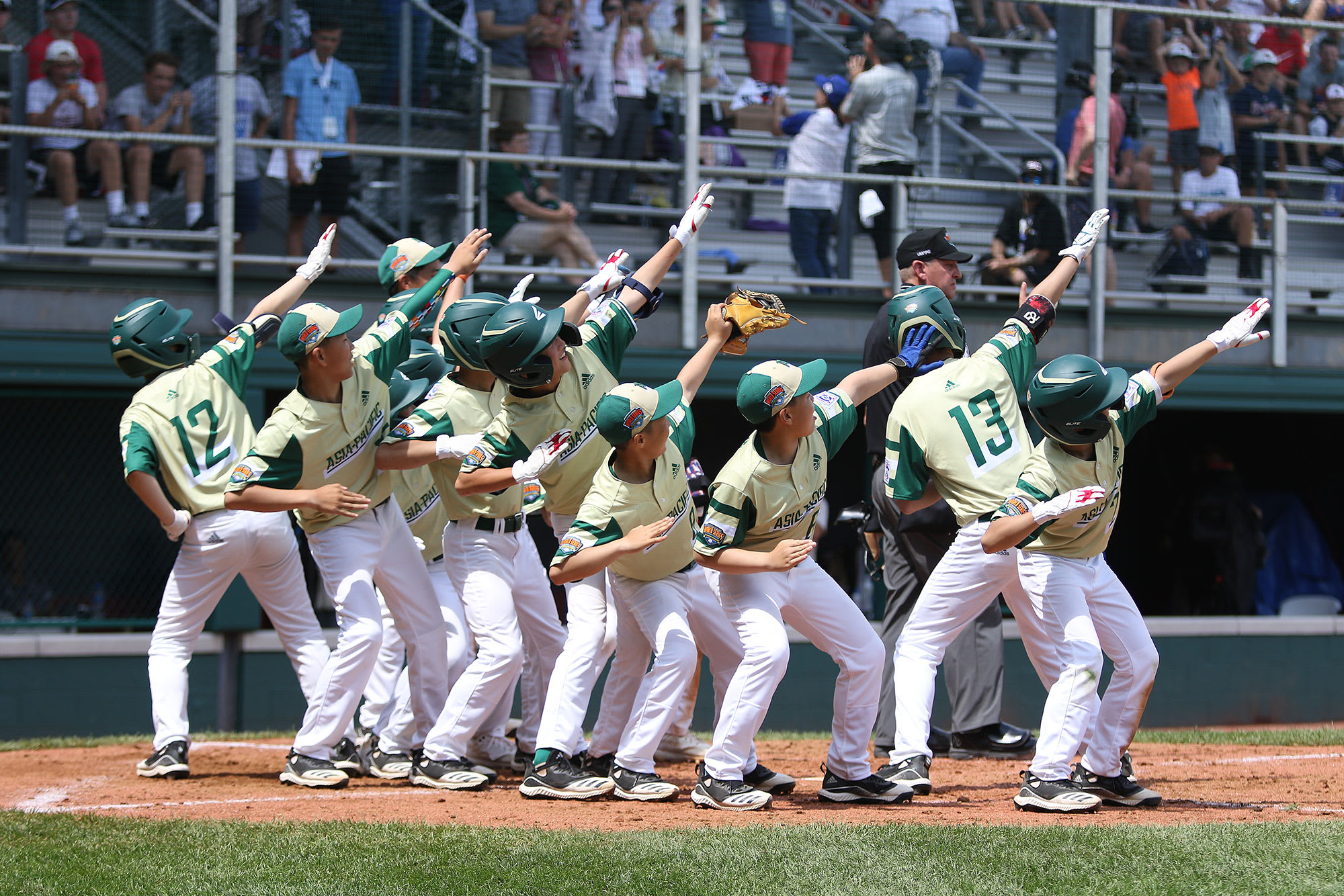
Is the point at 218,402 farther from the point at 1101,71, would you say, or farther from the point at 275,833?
the point at 1101,71

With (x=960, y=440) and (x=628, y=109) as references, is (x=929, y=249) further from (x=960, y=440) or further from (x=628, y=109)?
(x=628, y=109)

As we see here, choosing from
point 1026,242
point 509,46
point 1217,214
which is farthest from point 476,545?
point 1217,214

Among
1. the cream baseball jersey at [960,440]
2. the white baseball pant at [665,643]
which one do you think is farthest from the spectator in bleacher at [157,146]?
the cream baseball jersey at [960,440]

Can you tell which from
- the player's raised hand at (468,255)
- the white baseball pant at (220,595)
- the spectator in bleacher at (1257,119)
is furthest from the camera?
the spectator in bleacher at (1257,119)

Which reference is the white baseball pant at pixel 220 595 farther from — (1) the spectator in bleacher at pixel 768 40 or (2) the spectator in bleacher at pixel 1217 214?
(2) the spectator in bleacher at pixel 1217 214

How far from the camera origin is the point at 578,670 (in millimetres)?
5320

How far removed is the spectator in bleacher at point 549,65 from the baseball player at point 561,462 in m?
3.40

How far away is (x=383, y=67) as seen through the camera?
873 centimetres

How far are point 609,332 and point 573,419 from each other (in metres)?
0.51

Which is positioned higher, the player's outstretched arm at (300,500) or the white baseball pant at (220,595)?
the player's outstretched arm at (300,500)

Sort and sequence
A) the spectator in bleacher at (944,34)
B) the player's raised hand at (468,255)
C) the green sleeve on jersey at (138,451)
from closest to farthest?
the green sleeve on jersey at (138,451), the player's raised hand at (468,255), the spectator in bleacher at (944,34)

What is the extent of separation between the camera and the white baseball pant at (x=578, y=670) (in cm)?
530

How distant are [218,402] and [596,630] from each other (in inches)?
77.8

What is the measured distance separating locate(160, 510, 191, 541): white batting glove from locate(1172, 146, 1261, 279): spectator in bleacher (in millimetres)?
6931
